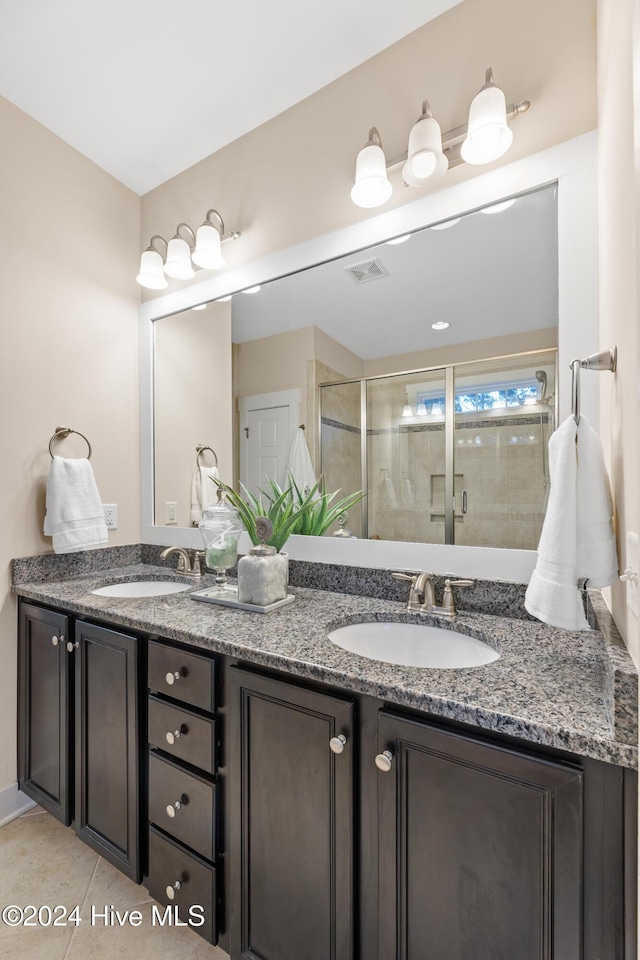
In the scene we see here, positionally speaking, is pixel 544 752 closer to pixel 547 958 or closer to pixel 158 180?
pixel 547 958

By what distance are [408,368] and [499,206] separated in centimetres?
51

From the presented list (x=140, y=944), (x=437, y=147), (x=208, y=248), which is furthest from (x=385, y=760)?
(x=208, y=248)

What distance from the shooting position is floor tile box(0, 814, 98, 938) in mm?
1344

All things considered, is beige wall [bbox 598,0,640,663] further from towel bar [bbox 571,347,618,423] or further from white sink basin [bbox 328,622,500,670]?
white sink basin [bbox 328,622,500,670]

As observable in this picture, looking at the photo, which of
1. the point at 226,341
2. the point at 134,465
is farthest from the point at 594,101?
the point at 134,465

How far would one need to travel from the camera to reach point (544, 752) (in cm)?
71

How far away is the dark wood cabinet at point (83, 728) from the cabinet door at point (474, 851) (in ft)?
2.60

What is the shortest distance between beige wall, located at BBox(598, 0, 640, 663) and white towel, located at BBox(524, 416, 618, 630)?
0.04 metres

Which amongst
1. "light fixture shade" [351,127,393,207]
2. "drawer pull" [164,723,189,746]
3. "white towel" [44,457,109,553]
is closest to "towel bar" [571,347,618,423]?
"light fixture shade" [351,127,393,207]

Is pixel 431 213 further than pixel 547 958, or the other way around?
pixel 431 213

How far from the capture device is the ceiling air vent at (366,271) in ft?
4.91

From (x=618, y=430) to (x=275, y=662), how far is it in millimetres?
846

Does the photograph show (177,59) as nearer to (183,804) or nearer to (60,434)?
(60,434)

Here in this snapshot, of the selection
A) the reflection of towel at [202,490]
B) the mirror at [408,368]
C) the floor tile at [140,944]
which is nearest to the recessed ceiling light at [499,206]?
the mirror at [408,368]
